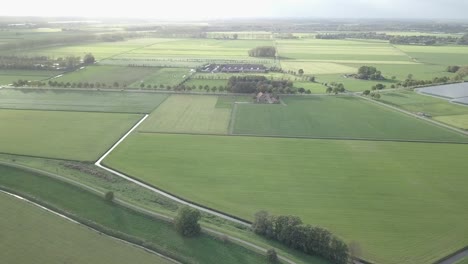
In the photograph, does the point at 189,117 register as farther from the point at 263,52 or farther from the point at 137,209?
the point at 263,52

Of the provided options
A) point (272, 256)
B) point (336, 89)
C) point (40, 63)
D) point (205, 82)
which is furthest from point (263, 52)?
point (272, 256)

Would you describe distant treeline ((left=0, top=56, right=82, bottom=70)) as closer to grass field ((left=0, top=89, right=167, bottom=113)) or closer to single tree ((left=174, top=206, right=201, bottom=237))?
grass field ((left=0, top=89, right=167, bottom=113))

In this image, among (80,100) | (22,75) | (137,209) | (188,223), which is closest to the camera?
(188,223)

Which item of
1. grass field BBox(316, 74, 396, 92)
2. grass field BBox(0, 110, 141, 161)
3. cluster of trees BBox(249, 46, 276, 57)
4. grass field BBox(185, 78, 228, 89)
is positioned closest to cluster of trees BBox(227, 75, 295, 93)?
grass field BBox(185, 78, 228, 89)

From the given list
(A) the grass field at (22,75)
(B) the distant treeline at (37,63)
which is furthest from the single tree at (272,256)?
(B) the distant treeline at (37,63)

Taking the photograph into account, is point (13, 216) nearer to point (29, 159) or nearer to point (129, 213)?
point (129, 213)

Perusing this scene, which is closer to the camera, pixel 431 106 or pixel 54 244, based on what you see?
pixel 54 244

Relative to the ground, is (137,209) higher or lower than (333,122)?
lower

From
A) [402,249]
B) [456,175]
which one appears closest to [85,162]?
[402,249]
